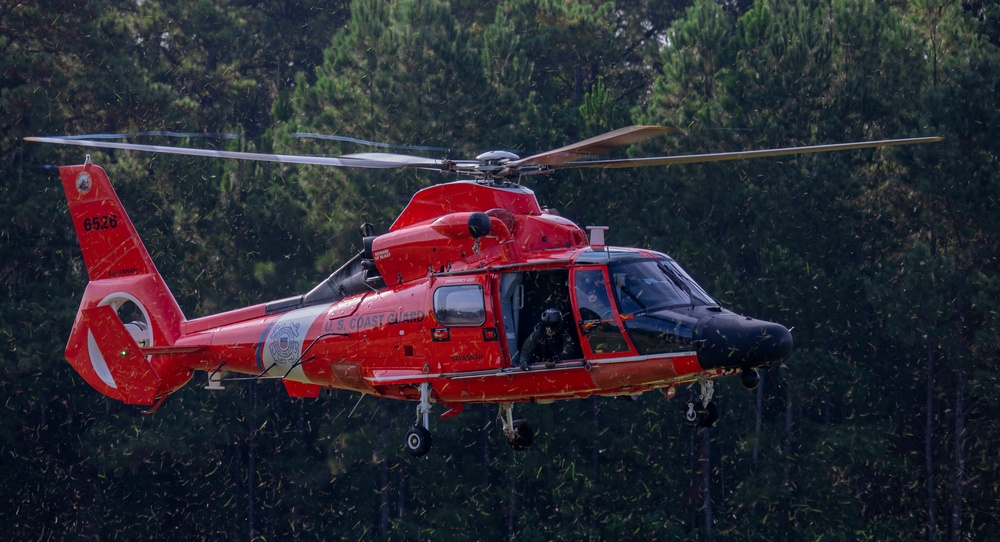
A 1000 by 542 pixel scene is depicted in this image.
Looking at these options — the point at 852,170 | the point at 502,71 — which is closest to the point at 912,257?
the point at 852,170

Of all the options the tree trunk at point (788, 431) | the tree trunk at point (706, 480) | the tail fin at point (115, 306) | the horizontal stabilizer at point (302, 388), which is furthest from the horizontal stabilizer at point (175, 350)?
the tree trunk at point (788, 431)

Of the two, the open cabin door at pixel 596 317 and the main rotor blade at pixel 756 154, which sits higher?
the main rotor blade at pixel 756 154

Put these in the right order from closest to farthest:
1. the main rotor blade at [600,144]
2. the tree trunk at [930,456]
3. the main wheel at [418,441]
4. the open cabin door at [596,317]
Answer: the main rotor blade at [600,144] → the open cabin door at [596,317] → the main wheel at [418,441] → the tree trunk at [930,456]

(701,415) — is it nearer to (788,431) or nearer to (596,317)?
(596,317)

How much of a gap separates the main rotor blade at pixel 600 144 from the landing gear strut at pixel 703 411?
2.42 meters

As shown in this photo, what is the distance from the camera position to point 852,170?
84.2ft

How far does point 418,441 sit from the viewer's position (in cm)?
1364

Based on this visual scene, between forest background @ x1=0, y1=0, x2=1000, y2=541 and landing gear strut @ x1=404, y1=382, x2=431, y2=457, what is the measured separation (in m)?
12.6

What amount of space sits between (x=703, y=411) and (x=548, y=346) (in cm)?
158

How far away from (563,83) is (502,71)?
4608 mm

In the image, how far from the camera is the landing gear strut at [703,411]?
41.9ft

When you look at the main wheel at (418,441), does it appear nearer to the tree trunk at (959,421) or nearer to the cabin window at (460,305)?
the cabin window at (460,305)

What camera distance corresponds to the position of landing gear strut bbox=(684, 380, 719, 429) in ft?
41.9

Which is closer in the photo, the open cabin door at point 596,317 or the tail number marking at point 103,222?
the open cabin door at point 596,317
